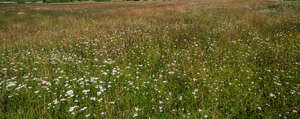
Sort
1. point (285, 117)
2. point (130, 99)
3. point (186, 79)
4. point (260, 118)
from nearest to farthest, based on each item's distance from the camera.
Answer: point (285, 117) → point (260, 118) → point (130, 99) → point (186, 79)

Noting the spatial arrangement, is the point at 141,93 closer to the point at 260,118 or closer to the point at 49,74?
the point at 260,118

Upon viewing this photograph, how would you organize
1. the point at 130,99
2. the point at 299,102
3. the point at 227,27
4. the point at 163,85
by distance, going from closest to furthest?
the point at 299,102 < the point at 130,99 < the point at 163,85 < the point at 227,27

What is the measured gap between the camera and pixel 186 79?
375 centimetres

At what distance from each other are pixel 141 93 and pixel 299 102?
3035 mm

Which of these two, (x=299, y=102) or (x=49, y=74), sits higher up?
(x=49, y=74)

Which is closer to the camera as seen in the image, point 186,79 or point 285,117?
point 285,117

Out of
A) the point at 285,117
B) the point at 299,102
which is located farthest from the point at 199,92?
the point at 299,102

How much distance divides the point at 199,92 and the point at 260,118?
1100 millimetres

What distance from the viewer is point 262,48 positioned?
540 centimetres

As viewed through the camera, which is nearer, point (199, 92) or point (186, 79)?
point (199, 92)

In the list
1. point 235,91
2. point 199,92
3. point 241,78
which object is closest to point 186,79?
point 199,92

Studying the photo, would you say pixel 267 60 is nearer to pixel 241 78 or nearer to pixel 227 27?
pixel 241 78

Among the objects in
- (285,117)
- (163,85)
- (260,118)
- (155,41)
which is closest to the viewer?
(285,117)

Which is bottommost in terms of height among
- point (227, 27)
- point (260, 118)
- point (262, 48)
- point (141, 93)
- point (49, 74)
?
point (260, 118)
